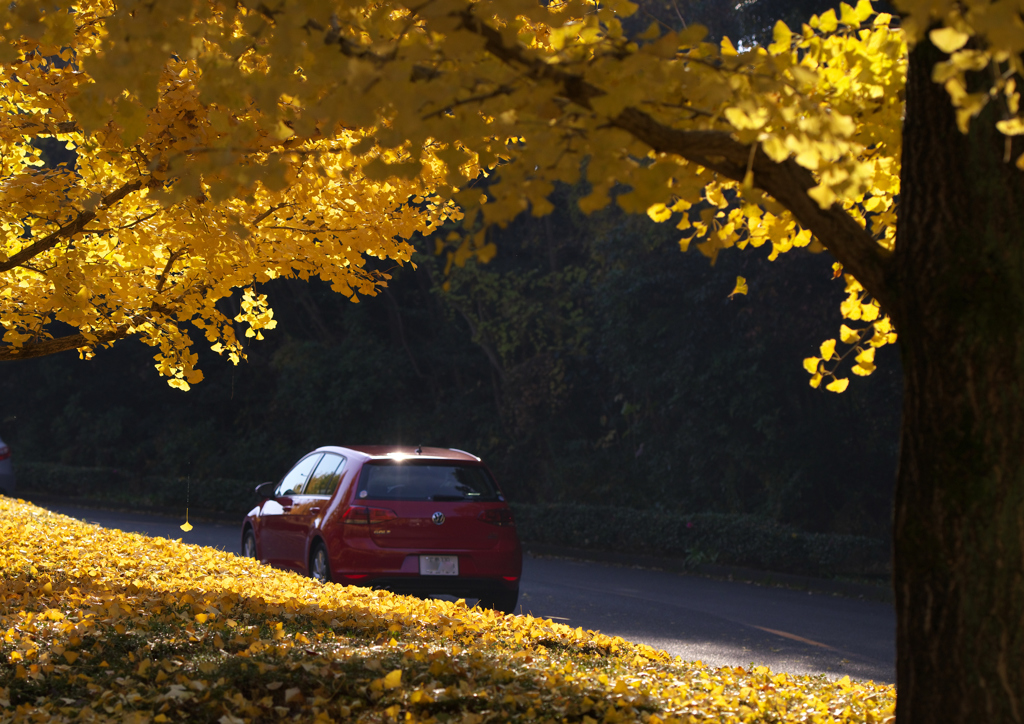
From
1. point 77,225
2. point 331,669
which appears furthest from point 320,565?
point 331,669

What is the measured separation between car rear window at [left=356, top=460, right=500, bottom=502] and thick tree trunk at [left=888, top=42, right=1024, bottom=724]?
20.6 feet

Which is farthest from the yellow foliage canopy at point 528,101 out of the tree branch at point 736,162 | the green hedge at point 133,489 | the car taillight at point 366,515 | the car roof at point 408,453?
the green hedge at point 133,489

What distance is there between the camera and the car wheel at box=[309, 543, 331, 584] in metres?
9.20

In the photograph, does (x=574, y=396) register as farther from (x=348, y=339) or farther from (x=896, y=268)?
(x=896, y=268)

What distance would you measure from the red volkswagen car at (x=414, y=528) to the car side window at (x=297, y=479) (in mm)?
753

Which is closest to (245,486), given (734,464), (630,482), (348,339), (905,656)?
(348,339)

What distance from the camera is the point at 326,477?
995 cm

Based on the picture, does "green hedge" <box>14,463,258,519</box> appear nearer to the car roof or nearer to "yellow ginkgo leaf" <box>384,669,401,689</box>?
the car roof

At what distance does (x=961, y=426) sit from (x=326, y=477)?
7620 mm

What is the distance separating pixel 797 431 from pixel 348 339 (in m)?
13.1

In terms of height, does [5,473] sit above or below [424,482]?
below

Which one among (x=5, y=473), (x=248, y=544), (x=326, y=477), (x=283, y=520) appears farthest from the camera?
(x=5, y=473)

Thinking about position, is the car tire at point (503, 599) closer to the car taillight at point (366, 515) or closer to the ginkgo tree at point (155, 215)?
the car taillight at point (366, 515)

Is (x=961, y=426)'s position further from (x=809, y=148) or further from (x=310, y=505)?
(x=310, y=505)
